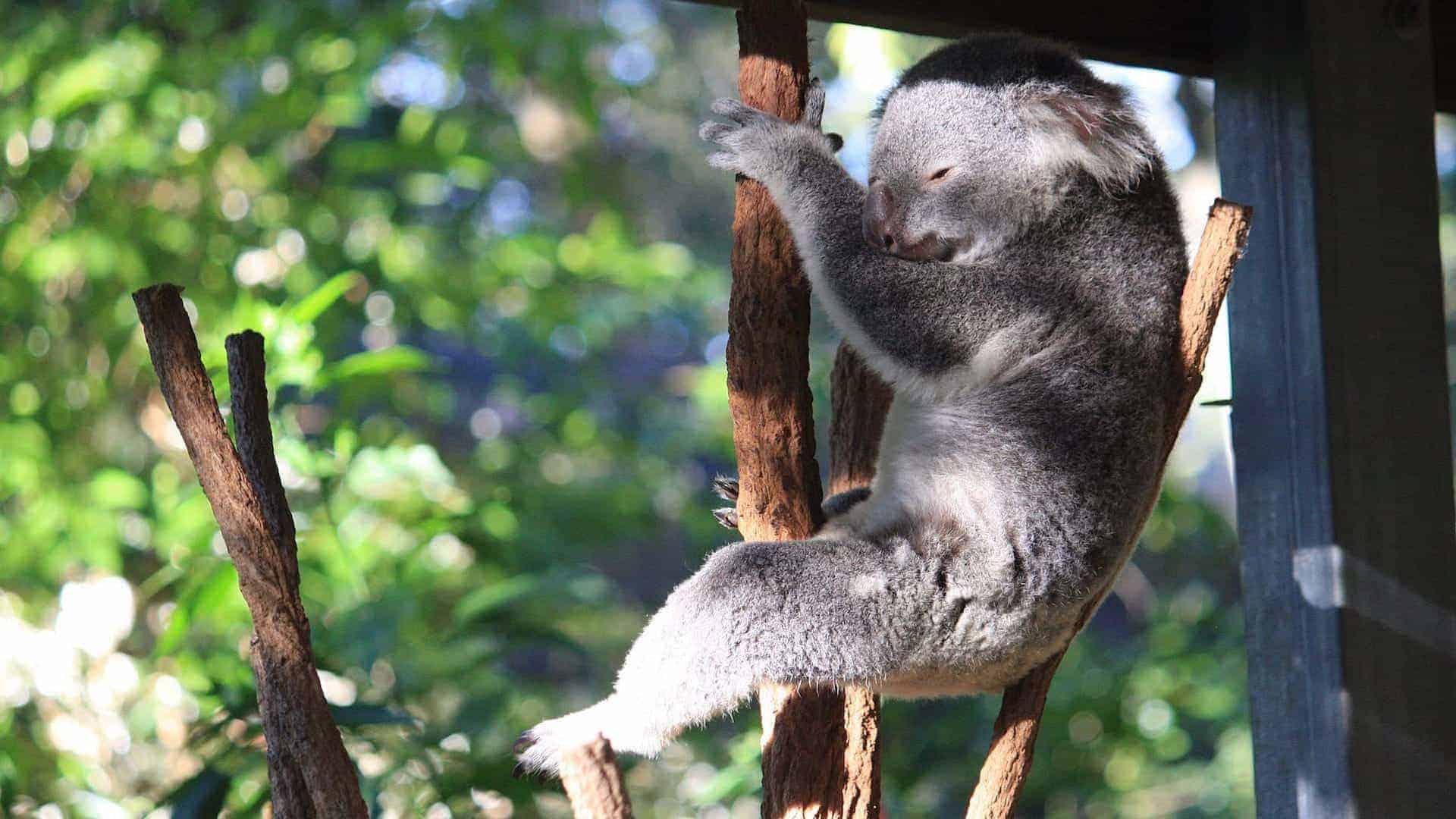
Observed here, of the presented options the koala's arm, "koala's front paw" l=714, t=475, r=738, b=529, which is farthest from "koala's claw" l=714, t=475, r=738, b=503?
the koala's arm

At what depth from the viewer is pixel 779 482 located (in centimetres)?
145

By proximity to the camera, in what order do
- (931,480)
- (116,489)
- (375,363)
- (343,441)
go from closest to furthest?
(931,480) → (375,363) → (343,441) → (116,489)

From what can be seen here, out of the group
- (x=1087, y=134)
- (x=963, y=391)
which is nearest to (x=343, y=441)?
(x=963, y=391)

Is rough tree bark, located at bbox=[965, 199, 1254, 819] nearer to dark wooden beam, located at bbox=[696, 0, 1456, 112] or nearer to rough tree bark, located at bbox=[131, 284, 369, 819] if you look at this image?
dark wooden beam, located at bbox=[696, 0, 1456, 112]

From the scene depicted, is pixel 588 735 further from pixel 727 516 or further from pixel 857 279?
pixel 857 279

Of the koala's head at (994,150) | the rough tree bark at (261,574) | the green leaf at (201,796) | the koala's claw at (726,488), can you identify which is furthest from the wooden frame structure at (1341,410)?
the green leaf at (201,796)

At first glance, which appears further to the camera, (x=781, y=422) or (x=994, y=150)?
(x=994, y=150)

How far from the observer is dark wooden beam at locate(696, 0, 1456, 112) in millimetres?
1770

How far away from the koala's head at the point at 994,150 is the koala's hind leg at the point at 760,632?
45 centimetres

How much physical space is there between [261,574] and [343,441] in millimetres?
685

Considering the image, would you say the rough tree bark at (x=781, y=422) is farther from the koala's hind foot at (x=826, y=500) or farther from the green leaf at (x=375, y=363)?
the green leaf at (x=375, y=363)

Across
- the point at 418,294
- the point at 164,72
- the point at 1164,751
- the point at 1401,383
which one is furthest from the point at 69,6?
the point at 1164,751

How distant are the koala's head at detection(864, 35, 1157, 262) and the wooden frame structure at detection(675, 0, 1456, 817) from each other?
16cm

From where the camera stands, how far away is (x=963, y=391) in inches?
59.4
